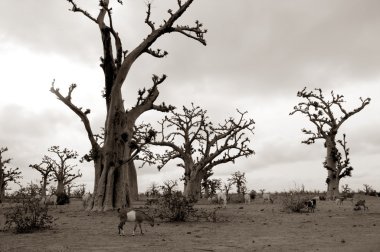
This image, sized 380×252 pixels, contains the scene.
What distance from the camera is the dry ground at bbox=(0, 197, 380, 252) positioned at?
8758 mm

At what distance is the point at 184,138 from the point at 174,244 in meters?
24.0

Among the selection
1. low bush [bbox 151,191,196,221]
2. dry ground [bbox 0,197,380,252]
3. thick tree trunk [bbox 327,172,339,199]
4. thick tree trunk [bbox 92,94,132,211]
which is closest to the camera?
dry ground [bbox 0,197,380,252]

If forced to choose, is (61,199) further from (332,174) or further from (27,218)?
(332,174)

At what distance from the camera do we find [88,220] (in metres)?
14.7

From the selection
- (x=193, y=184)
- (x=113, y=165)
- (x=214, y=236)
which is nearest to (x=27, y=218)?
(x=214, y=236)

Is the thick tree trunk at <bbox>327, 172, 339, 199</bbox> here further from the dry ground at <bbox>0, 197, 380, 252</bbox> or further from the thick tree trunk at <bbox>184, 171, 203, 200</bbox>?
the dry ground at <bbox>0, 197, 380, 252</bbox>

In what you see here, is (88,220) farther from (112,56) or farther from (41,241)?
(112,56)

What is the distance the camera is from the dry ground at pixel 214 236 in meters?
8.76

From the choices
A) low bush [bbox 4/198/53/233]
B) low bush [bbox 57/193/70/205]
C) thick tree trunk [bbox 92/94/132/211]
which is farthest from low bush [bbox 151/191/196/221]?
low bush [bbox 57/193/70/205]

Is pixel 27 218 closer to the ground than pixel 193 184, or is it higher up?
closer to the ground

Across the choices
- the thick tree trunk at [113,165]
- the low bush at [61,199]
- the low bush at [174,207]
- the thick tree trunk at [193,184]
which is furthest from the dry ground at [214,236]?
the thick tree trunk at [193,184]

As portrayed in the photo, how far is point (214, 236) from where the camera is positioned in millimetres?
10617

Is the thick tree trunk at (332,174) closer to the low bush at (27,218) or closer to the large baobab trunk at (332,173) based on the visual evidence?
the large baobab trunk at (332,173)

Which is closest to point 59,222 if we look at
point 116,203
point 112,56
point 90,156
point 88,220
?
point 88,220
